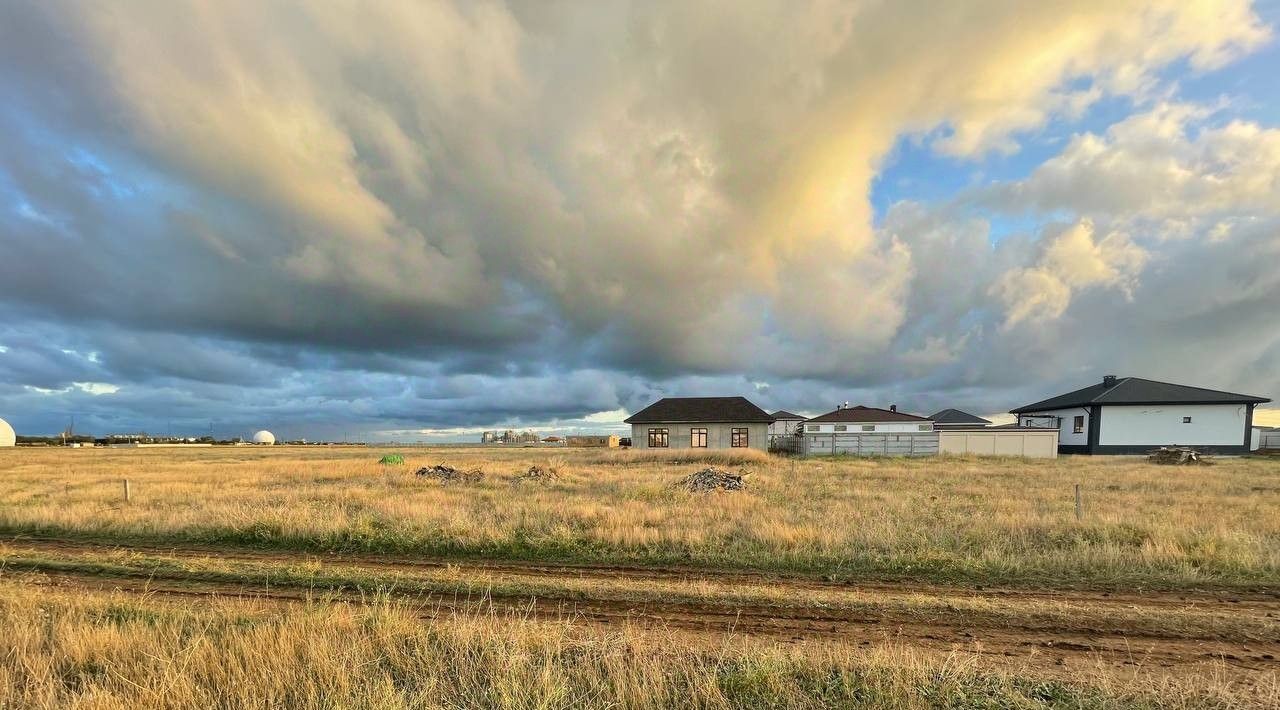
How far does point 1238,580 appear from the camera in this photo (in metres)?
9.39

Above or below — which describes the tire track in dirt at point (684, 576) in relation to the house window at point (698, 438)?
above

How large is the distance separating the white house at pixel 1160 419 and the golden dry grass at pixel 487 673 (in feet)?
198

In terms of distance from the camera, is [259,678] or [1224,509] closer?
[259,678]

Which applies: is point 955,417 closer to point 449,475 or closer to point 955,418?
point 955,418

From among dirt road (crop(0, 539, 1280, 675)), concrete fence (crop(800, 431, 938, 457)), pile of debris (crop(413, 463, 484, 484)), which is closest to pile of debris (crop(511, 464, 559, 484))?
pile of debris (crop(413, 463, 484, 484))

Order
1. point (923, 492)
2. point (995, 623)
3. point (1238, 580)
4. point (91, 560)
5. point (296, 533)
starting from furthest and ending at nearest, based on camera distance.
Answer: point (923, 492) < point (296, 533) < point (91, 560) < point (1238, 580) < point (995, 623)

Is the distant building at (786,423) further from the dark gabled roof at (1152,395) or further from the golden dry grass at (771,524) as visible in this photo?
the golden dry grass at (771,524)

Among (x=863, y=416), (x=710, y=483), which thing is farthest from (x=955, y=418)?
(x=710, y=483)

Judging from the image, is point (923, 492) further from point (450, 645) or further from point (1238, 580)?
point (450, 645)

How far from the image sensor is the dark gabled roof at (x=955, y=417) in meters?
74.6

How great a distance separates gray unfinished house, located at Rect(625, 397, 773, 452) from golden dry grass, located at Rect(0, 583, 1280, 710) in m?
46.5

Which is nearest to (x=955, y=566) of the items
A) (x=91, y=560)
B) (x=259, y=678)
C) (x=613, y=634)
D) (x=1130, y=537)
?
(x=1130, y=537)

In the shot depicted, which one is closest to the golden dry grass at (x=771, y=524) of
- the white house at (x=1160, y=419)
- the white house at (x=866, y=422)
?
the white house at (x=1160, y=419)

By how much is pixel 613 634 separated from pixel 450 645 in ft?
5.89
